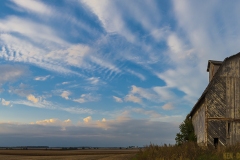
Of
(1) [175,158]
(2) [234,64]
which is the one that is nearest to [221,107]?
(2) [234,64]

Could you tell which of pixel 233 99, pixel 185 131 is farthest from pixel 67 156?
pixel 233 99

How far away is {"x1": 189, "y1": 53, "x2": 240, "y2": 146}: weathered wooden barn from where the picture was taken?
2698 centimetres

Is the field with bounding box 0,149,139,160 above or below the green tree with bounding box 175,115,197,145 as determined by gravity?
below

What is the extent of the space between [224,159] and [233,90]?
12.9m

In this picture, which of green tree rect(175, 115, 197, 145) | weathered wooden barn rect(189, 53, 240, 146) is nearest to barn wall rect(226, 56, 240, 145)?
weathered wooden barn rect(189, 53, 240, 146)

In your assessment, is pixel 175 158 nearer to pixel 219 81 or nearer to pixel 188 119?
pixel 219 81

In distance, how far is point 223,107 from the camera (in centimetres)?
2769

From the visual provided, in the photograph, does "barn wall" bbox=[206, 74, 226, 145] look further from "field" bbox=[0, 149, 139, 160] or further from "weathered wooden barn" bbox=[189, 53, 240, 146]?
"field" bbox=[0, 149, 139, 160]

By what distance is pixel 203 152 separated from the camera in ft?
62.7

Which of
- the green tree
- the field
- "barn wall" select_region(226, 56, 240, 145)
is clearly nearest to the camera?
"barn wall" select_region(226, 56, 240, 145)

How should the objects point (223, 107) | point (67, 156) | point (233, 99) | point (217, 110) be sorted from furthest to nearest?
point (67, 156) → point (233, 99) → point (223, 107) → point (217, 110)

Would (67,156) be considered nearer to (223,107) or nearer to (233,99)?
(223,107)

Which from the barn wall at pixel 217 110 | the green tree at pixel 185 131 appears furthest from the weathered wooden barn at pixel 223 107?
the green tree at pixel 185 131

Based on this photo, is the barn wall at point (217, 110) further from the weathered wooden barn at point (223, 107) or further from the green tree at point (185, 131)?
the green tree at point (185, 131)
